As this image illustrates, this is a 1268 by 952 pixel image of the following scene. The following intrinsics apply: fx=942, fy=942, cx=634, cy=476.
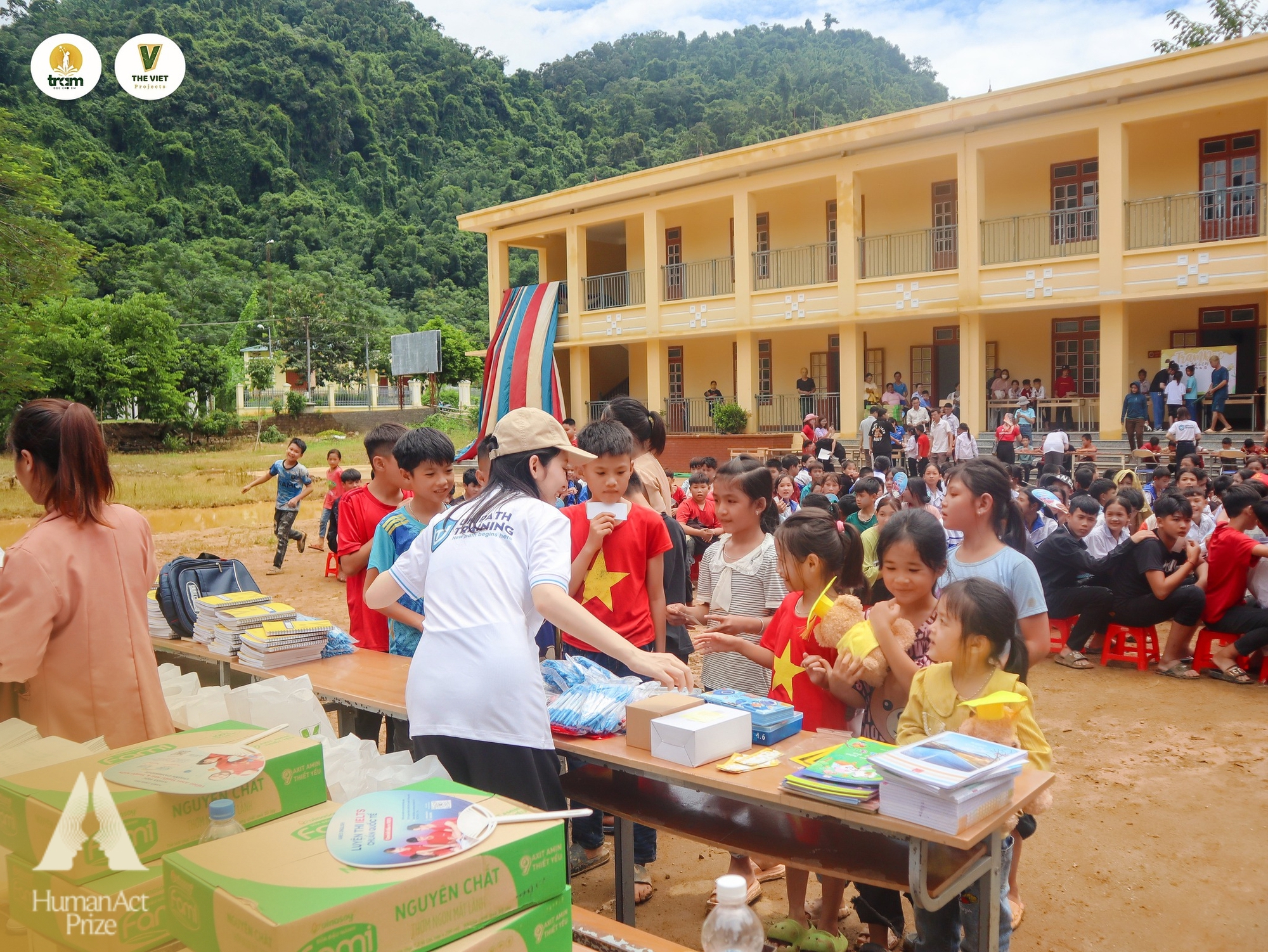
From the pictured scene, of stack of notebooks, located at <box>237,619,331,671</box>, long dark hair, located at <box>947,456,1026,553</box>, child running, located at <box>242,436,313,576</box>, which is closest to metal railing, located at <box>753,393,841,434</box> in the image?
child running, located at <box>242,436,313,576</box>

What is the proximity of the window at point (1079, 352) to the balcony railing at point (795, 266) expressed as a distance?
4727 millimetres

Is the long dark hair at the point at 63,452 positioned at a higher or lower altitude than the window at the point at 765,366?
lower

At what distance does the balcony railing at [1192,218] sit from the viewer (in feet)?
52.6

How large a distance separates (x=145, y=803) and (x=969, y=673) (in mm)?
2202

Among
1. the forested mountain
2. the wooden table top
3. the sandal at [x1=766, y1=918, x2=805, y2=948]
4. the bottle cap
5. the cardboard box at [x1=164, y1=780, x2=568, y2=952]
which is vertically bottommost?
the sandal at [x1=766, y1=918, x2=805, y2=948]

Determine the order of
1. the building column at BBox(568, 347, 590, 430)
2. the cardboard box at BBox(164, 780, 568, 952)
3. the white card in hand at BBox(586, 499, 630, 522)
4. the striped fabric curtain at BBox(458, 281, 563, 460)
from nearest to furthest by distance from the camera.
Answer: the cardboard box at BBox(164, 780, 568, 952) → the white card in hand at BBox(586, 499, 630, 522) → the striped fabric curtain at BBox(458, 281, 563, 460) → the building column at BBox(568, 347, 590, 430)

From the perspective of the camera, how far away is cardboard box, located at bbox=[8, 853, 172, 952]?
60.7 inches

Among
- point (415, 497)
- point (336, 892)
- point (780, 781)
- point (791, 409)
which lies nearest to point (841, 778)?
point (780, 781)

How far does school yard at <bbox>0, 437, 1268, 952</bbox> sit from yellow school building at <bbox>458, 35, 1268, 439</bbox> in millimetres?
11461

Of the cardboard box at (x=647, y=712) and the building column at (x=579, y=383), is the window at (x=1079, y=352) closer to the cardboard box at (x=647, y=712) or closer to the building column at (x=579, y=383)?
the building column at (x=579, y=383)

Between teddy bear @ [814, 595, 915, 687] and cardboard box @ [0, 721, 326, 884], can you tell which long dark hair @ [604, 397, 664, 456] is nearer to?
teddy bear @ [814, 595, 915, 687]

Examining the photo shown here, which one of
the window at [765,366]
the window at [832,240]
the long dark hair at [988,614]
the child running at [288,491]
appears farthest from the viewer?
the window at [765,366]

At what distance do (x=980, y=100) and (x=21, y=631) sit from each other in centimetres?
1757

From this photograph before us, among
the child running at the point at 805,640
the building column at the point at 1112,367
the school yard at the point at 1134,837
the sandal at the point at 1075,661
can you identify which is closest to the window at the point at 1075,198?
the building column at the point at 1112,367
